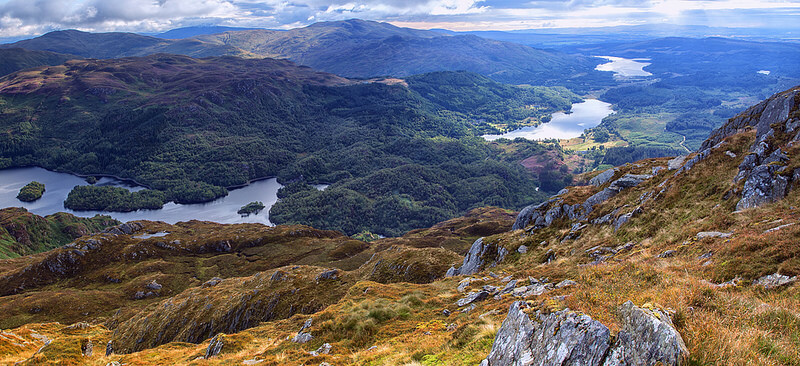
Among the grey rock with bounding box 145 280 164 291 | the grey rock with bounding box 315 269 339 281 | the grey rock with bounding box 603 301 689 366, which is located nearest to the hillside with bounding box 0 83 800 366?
the grey rock with bounding box 603 301 689 366

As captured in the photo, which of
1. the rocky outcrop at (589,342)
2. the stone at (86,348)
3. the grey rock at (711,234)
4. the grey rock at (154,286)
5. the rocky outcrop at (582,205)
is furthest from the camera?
the grey rock at (154,286)

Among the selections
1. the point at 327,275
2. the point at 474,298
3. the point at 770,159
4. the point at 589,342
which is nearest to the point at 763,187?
the point at 770,159

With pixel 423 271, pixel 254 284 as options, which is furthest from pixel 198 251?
pixel 423 271

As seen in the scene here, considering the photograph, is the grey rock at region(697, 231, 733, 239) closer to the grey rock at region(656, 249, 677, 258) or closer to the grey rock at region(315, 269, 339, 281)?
the grey rock at region(656, 249, 677, 258)

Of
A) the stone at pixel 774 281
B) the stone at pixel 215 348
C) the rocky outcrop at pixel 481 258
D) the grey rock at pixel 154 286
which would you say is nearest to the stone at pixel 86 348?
the stone at pixel 215 348

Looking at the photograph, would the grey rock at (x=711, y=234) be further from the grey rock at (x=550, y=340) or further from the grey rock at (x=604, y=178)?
the grey rock at (x=604, y=178)

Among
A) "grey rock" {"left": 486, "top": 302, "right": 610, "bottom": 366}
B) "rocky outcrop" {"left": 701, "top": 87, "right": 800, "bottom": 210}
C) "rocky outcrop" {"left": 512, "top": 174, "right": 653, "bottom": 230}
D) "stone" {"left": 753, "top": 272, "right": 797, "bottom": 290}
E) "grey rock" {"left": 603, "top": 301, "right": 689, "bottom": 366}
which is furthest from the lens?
"rocky outcrop" {"left": 512, "top": 174, "right": 653, "bottom": 230}
